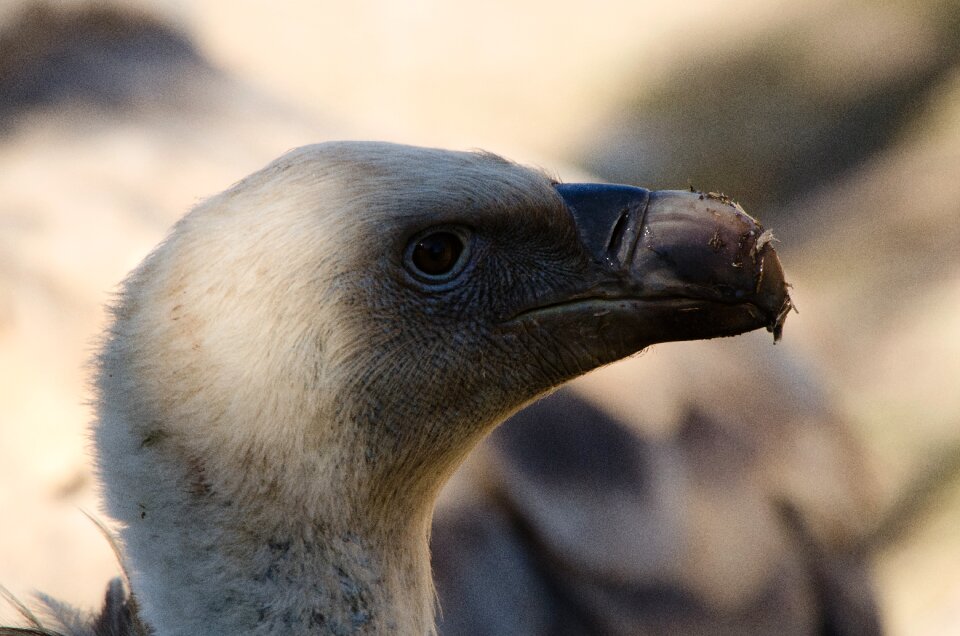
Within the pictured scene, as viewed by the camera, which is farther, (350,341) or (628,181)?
(628,181)

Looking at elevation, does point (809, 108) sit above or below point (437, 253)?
above

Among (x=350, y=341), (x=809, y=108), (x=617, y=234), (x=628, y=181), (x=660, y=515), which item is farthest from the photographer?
(x=809, y=108)

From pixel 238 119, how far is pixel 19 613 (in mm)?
1924

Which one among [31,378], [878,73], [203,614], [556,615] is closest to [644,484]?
[556,615]

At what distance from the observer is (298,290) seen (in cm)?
163

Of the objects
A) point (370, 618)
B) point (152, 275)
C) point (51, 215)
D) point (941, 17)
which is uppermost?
point (941, 17)

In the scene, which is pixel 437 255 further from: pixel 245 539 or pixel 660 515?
pixel 660 515

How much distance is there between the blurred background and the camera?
2.96 meters

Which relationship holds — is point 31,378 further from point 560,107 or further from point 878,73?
point 878,73

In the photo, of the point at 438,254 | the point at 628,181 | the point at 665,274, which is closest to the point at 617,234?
the point at 665,274

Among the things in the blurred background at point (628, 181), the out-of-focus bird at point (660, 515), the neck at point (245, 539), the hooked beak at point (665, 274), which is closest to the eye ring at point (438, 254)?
the hooked beak at point (665, 274)

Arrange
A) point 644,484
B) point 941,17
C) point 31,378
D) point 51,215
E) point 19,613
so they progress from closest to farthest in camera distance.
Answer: point 19,613, point 31,378, point 51,215, point 644,484, point 941,17

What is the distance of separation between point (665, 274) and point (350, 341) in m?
0.44

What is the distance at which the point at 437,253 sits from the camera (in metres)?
1.74
